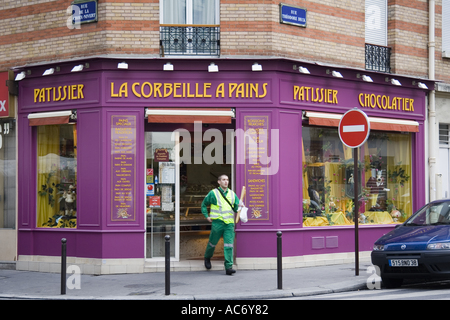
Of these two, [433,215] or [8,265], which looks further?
[8,265]

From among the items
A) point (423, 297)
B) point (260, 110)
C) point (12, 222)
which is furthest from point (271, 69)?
point (12, 222)

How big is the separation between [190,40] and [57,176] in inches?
169

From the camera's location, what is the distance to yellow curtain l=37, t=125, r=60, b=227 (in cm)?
1329

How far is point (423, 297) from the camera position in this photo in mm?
8516

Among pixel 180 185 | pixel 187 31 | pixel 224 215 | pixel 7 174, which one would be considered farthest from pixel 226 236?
pixel 7 174

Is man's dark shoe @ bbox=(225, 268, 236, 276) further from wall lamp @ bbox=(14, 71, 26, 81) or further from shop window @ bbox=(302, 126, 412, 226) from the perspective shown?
wall lamp @ bbox=(14, 71, 26, 81)

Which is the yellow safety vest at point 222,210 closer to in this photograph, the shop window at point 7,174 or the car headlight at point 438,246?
the car headlight at point 438,246

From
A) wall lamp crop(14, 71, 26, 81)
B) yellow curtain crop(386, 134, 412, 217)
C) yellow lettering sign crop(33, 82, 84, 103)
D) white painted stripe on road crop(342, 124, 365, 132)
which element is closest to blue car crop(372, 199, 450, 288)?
white painted stripe on road crop(342, 124, 365, 132)

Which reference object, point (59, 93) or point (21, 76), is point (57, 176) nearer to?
point (59, 93)

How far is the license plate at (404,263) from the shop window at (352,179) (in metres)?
3.74

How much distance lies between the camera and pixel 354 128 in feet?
36.9

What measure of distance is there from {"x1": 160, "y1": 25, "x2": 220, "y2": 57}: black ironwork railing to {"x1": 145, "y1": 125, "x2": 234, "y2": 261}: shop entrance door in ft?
5.80

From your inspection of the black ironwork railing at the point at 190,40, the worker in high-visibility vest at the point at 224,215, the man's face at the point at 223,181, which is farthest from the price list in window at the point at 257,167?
the black ironwork railing at the point at 190,40

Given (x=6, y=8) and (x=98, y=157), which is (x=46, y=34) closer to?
(x=6, y=8)
